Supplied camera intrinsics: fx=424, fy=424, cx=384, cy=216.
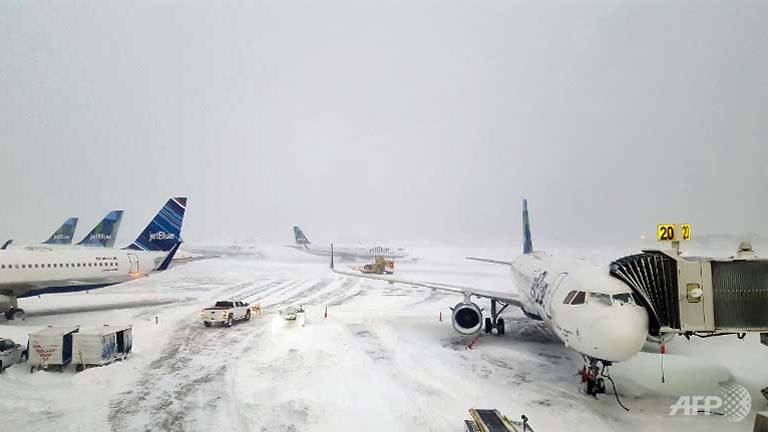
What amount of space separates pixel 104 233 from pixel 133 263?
2267cm

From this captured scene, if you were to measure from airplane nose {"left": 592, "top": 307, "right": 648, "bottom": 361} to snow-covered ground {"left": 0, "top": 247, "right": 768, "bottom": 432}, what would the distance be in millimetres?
1845

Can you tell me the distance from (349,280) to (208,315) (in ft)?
91.1

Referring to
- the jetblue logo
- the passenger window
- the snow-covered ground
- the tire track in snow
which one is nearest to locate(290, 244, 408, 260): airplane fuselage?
the jetblue logo

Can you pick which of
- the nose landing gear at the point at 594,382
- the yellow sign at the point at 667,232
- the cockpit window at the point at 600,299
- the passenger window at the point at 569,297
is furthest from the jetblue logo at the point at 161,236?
the yellow sign at the point at 667,232

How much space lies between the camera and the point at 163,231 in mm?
34031

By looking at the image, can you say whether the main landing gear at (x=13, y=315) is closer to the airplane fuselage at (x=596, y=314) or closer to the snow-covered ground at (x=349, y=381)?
the snow-covered ground at (x=349, y=381)

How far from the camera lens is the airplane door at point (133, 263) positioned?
31.5 m

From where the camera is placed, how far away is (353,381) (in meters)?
14.4

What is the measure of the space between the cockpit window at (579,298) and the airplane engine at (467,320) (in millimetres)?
6581

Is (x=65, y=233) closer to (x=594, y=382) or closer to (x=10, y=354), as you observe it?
(x=10, y=354)

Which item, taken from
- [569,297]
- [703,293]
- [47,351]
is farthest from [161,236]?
[703,293]

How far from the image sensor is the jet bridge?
12.3 meters

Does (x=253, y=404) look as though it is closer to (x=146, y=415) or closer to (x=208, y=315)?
(x=146, y=415)

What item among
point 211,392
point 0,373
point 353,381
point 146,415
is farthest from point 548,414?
point 0,373
